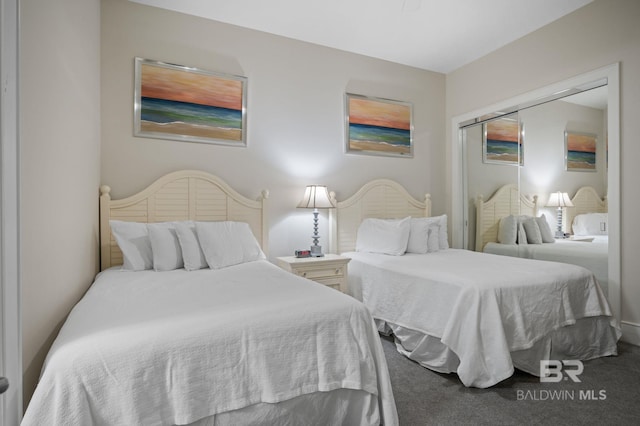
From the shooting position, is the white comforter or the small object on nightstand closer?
the white comforter

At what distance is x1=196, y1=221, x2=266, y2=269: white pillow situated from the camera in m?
2.50

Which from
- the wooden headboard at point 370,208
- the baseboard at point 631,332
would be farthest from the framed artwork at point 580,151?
the wooden headboard at point 370,208

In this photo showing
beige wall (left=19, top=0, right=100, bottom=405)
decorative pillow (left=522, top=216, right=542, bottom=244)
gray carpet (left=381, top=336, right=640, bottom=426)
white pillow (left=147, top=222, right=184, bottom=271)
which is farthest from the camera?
decorative pillow (left=522, top=216, right=542, bottom=244)

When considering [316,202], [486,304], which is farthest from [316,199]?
[486,304]

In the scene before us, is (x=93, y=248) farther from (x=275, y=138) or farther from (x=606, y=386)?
(x=606, y=386)

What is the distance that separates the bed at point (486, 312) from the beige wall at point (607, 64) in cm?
49

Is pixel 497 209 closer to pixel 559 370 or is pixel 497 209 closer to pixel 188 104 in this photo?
pixel 559 370

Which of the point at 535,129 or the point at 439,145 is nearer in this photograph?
the point at 535,129

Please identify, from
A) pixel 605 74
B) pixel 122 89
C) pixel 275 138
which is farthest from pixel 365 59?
pixel 122 89

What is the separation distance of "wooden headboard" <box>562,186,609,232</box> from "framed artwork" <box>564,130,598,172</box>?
0.19 metres

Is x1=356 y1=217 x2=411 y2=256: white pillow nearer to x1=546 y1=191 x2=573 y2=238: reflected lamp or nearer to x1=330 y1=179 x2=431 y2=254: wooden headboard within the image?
x1=330 y1=179 x2=431 y2=254: wooden headboard

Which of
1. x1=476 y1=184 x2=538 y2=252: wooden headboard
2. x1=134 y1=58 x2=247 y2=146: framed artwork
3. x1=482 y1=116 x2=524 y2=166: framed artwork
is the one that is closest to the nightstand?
x1=134 y1=58 x2=247 y2=146: framed artwork

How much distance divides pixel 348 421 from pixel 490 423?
73 centimetres

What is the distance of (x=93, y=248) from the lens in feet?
8.25
